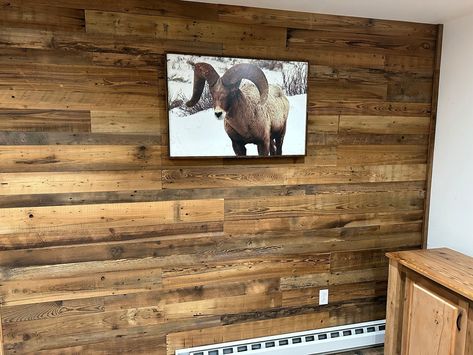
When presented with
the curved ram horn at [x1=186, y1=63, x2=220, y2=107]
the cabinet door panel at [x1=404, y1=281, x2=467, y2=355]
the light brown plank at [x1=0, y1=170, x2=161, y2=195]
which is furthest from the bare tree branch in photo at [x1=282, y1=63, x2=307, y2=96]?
the cabinet door panel at [x1=404, y1=281, x2=467, y2=355]

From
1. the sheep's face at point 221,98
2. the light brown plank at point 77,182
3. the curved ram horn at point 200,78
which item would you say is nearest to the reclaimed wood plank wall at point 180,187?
the light brown plank at point 77,182

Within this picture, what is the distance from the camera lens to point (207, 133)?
2.02 meters

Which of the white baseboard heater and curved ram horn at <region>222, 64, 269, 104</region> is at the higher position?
curved ram horn at <region>222, 64, 269, 104</region>

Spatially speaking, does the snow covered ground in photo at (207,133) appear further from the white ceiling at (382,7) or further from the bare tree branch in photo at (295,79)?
the white ceiling at (382,7)

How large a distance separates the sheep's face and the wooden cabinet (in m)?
1.30

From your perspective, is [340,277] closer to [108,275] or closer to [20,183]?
[108,275]

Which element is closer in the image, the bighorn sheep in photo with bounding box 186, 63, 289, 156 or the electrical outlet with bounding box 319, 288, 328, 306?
the bighorn sheep in photo with bounding box 186, 63, 289, 156

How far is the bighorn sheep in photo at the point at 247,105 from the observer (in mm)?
1998

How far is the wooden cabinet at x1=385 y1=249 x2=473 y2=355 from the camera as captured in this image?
65.5 inches

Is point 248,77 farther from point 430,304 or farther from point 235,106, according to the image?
point 430,304

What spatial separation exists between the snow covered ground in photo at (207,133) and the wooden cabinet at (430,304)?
3.26 ft

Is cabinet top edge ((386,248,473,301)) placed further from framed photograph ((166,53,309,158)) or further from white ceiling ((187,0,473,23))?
white ceiling ((187,0,473,23))

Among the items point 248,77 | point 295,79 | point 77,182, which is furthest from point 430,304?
point 77,182

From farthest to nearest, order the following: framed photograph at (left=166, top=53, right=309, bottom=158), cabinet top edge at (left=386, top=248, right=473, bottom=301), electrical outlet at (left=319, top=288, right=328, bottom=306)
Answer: electrical outlet at (left=319, top=288, right=328, bottom=306) < framed photograph at (left=166, top=53, right=309, bottom=158) < cabinet top edge at (left=386, top=248, right=473, bottom=301)
